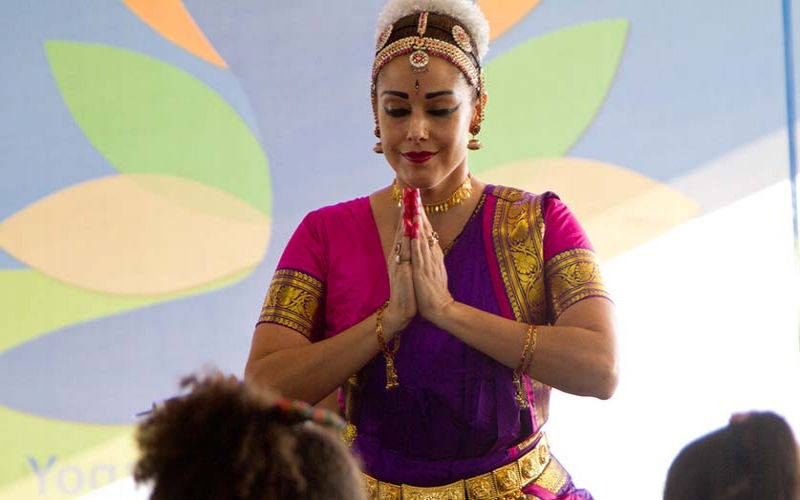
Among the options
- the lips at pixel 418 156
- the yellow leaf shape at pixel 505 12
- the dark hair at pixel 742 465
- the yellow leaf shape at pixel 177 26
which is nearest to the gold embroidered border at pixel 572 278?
the lips at pixel 418 156

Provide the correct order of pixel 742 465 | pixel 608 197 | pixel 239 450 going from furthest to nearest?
pixel 608 197, pixel 742 465, pixel 239 450

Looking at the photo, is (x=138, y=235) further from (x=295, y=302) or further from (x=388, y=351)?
(x=388, y=351)

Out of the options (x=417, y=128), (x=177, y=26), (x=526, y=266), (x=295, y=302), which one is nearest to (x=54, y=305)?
(x=177, y=26)

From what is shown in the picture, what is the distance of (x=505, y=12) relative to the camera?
4469 millimetres

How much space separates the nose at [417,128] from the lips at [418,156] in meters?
0.03

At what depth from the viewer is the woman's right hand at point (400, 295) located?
2.61m

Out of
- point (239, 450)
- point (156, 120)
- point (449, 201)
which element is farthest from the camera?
point (156, 120)

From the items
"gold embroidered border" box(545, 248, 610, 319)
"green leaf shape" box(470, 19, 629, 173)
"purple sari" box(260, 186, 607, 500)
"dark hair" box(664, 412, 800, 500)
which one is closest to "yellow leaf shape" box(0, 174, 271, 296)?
"green leaf shape" box(470, 19, 629, 173)

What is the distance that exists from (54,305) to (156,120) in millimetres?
776

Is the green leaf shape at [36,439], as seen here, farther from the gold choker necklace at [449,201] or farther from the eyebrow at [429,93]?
the eyebrow at [429,93]

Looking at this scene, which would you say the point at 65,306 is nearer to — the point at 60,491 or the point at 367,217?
the point at 60,491

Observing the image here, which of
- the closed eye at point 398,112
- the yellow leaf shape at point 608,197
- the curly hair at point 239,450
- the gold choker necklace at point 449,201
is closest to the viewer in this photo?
the curly hair at point 239,450

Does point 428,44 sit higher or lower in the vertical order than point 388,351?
higher

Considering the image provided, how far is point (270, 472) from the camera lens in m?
1.56
